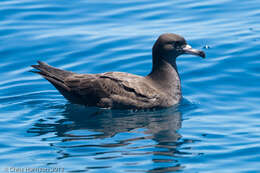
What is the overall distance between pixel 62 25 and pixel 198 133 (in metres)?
7.38

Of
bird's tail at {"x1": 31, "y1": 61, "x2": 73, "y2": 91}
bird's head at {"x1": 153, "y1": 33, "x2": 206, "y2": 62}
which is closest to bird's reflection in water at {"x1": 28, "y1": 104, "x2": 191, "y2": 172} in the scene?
bird's tail at {"x1": 31, "y1": 61, "x2": 73, "y2": 91}

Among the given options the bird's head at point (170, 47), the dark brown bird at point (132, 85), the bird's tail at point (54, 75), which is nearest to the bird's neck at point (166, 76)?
the dark brown bird at point (132, 85)

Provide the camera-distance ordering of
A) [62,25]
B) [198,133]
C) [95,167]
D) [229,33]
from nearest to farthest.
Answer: [95,167], [198,133], [229,33], [62,25]

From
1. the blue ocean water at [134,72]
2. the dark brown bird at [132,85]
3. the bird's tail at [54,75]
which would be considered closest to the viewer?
the blue ocean water at [134,72]

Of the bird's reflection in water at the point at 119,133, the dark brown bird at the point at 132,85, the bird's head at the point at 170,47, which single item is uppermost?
the bird's head at the point at 170,47

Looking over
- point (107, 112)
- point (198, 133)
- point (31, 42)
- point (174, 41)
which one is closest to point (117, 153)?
point (198, 133)

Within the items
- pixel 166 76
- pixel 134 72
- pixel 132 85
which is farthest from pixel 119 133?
Result: pixel 134 72

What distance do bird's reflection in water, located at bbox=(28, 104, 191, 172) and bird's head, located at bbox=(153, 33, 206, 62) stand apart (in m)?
1.22

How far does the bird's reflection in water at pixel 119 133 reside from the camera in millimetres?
8414

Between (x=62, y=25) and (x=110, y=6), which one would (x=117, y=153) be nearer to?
(x=62, y=25)

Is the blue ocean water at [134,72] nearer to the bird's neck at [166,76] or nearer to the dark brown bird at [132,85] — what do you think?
the dark brown bird at [132,85]

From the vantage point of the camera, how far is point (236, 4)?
16.5 meters

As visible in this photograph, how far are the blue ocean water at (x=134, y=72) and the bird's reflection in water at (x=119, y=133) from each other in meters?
0.02

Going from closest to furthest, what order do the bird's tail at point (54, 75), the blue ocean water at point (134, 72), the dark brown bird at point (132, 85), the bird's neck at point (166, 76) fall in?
1. the blue ocean water at point (134, 72)
2. the dark brown bird at point (132, 85)
3. the bird's neck at point (166, 76)
4. the bird's tail at point (54, 75)
